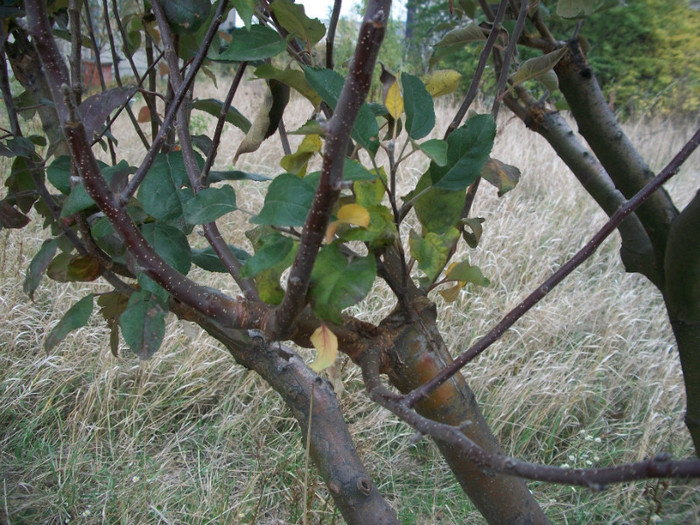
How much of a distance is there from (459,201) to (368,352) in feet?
0.59

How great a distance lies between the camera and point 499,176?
58cm

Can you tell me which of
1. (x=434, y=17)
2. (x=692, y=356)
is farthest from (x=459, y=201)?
(x=434, y=17)

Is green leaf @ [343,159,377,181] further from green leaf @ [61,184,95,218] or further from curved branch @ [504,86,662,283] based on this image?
curved branch @ [504,86,662,283]

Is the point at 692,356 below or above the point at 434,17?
below

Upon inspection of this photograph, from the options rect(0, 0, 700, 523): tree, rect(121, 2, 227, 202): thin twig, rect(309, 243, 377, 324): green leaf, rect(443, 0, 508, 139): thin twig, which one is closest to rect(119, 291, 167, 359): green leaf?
rect(0, 0, 700, 523): tree

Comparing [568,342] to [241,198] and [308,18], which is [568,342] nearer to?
[241,198]

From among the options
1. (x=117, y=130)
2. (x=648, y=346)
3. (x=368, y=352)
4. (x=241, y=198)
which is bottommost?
(x=648, y=346)

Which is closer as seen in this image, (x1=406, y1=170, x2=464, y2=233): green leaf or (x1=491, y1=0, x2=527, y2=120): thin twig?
(x1=406, y1=170, x2=464, y2=233): green leaf

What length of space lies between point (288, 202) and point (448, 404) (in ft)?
1.05

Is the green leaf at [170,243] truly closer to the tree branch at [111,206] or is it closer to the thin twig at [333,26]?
the tree branch at [111,206]

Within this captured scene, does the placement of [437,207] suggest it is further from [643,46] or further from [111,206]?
[643,46]

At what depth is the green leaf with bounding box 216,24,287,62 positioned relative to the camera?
50cm

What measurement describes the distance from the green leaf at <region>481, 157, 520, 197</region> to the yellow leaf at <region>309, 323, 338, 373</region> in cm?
25

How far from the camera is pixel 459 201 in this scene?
1.55 ft
